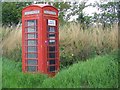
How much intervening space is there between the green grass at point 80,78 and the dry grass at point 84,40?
1.53 m

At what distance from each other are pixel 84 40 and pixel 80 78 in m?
2.44

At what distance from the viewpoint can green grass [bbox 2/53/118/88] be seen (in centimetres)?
527

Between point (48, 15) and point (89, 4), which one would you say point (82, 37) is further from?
point (89, 4)

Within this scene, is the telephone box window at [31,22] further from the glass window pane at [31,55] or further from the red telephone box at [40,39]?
the glass window pane at [31,55]

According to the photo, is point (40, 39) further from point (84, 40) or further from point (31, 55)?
point (84, 40)

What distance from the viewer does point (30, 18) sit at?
629cm

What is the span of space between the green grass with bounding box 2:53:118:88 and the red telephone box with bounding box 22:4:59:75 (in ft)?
1.73

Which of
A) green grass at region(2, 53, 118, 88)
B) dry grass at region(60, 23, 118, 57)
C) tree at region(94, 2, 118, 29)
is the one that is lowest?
green grass at region(2, 53, 118, 88)

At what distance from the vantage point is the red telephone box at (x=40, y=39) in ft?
20.2

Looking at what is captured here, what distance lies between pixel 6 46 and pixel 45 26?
8.50 ft

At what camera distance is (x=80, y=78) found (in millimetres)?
5438

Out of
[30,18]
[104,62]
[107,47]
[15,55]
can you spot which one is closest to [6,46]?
[15,55]

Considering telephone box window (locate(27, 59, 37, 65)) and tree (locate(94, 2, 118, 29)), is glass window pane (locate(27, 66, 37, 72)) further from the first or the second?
tree (locate(94, 2, 118, 29))

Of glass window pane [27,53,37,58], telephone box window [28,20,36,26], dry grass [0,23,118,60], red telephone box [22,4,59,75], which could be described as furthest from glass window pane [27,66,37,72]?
dry grass [0,23,118,60]
